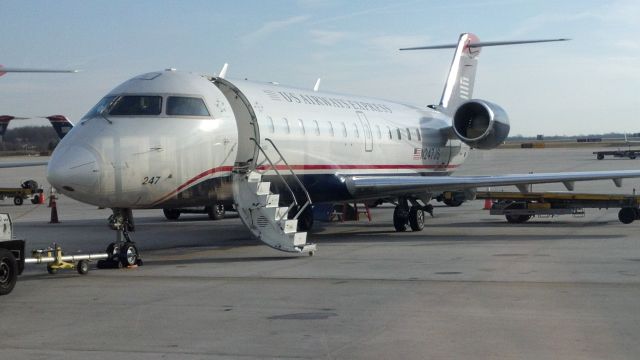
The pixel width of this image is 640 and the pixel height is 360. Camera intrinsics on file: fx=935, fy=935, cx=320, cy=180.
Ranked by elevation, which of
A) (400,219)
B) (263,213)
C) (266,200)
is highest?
(266,200)

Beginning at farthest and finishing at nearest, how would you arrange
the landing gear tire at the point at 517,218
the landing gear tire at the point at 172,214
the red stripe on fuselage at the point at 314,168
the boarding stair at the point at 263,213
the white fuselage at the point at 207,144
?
the landing gear tire at the point at 172,214
the landing gear tire at the point at 517,218
the boarding stair at the point at 263,213
the red stripe on fuselage at the point at 314,168
the white fuselage at the point at 207,144

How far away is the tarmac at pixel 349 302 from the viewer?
8.96 metres

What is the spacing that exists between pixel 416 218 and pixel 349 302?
11.4 meters

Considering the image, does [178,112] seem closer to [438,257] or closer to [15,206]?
[438,257]

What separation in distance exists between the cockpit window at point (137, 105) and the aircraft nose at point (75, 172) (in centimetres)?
144

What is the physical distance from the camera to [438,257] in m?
16.7

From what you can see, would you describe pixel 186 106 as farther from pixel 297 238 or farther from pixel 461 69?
pixel 461 69

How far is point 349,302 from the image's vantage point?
1162 cm

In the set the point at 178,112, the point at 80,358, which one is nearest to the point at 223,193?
the point at 178,112

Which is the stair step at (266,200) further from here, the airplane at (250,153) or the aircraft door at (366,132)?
the aircraft door at (366,132)

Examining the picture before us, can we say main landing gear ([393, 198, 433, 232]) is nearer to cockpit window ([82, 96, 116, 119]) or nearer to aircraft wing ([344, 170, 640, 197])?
aircraft wing ([344, 170, 640, 197])

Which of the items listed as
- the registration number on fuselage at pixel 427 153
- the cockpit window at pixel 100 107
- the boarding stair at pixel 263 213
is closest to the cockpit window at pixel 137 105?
the cockpit window at pixel 100 107

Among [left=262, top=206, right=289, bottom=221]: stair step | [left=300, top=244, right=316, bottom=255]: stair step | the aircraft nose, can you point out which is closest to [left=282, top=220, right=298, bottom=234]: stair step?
[left=262, top=206, right=289, bottom=221]: stair step

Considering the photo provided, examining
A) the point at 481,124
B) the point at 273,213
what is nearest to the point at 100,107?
the point at 273,213
